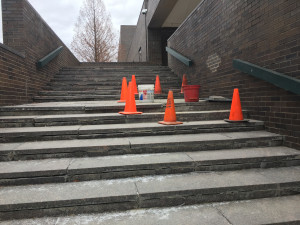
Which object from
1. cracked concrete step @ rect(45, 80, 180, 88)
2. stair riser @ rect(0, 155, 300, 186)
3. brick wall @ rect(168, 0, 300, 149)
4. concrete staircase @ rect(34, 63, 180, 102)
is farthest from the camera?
cracked concrete step @ rect(45, 80, 180, 88)

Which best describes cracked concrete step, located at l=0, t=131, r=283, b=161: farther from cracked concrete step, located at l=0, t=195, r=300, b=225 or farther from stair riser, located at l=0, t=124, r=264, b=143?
cracked concrete step, located at l=0, t=195, r=300, b=225

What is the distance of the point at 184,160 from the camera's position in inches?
101

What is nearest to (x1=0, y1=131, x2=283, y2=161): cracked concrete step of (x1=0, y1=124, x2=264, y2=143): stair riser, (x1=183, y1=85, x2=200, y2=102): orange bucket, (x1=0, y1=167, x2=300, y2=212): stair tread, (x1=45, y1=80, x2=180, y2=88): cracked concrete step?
(x1=0, y1=124, x2=264, y2=143): stair riser

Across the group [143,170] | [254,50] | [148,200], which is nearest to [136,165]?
[143,170]

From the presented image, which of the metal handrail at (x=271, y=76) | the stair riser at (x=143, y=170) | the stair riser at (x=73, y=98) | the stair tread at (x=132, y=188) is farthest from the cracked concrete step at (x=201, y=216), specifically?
the stair riser at (x=73, y=98)

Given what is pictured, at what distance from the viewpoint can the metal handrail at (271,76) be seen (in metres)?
2.77

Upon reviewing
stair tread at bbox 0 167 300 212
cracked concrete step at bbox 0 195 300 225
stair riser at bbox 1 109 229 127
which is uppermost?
stair riser at bbox 1 109 229 127

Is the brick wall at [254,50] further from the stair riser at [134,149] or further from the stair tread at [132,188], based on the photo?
the stair tread at [132,188]

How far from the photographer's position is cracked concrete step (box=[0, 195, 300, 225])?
1.82 meters

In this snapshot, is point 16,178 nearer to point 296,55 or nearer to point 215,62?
point 296,55

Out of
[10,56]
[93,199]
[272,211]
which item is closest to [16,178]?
[93,199]

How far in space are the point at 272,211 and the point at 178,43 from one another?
23.8ft

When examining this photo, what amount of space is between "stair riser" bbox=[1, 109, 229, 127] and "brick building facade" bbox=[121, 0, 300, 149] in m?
0.79

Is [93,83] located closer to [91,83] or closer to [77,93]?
[91,83]
